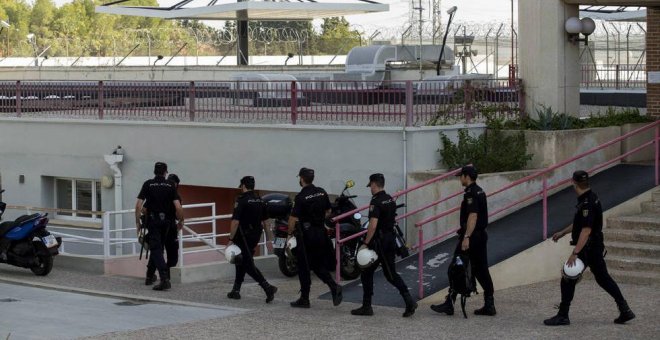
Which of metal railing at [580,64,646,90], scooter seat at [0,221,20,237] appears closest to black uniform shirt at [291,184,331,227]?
scooter seat at [0,221,20,237]

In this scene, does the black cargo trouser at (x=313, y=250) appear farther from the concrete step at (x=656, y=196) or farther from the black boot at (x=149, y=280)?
the concrete step at (x=656, y=196)

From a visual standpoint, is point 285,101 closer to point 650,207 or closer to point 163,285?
point 163,285

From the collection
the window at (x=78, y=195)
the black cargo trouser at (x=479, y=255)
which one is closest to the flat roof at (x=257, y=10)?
the window at (x=78, y=195)

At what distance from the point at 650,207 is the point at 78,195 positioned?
11.3m

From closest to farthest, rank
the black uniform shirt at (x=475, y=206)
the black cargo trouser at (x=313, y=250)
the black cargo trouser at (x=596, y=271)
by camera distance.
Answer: the black cargo trouser at (x=596, y=271) → the black uniform shirt at (x=475, y=206) → the black cargo trouser at (x=313, y=250)

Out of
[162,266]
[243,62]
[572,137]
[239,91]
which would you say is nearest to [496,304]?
[162,266]

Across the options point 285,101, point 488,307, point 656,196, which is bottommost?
point 488,307

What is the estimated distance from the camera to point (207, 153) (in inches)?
825

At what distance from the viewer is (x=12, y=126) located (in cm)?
2366

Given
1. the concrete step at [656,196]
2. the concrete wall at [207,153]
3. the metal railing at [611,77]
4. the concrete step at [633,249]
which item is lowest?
the concrete step at [633,249]

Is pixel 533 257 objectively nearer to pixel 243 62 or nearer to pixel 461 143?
pixel 461 143

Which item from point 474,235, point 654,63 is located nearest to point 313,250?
point 474,235

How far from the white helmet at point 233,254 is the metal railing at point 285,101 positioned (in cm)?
504

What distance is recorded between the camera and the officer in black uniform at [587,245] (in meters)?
12.4
